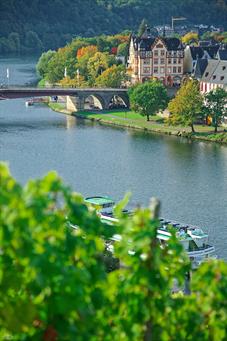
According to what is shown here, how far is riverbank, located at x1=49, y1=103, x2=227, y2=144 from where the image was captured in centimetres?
3937

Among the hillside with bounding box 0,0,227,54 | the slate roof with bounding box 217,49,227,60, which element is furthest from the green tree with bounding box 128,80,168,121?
the hillside with bounding box 0,0,227,54

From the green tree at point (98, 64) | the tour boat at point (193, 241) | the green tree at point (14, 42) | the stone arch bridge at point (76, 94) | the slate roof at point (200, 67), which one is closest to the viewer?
the tour boat at point (193, 241)

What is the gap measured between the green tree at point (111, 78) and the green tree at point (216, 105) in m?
11.1

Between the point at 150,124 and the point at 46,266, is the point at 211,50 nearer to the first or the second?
the point at 150,124

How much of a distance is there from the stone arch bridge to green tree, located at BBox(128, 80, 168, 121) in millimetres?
4364

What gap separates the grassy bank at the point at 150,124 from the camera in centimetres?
3933

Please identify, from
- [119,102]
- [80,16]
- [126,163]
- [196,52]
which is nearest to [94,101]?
[119,102]

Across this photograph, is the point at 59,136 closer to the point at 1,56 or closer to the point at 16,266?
the point at 16,266

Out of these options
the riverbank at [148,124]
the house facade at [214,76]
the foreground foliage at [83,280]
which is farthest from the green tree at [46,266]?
the house facade at [214,76]

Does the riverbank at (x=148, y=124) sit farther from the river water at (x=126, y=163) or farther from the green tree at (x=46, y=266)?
the green tree at (x=46, y=266)

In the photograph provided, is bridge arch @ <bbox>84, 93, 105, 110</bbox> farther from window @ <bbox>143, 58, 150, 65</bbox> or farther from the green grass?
window @ <bbox>143, 58, 150, 65</bbox>

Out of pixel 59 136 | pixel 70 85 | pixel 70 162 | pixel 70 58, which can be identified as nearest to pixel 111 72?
pixel 70 85

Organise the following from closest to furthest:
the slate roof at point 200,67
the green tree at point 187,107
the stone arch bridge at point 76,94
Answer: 1. the green tree at point 187,107
2. the slate roof at point 200,67
3. the stone arch bridge at point 76,94

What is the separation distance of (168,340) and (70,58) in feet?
177
